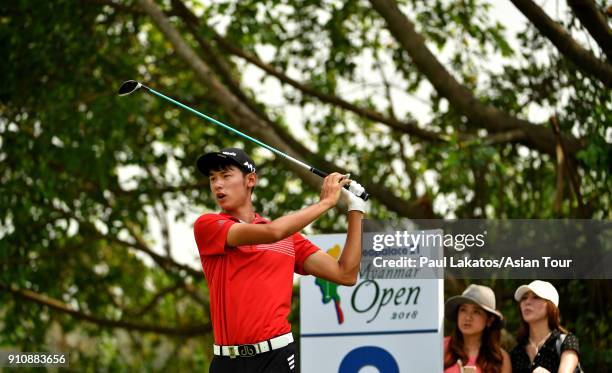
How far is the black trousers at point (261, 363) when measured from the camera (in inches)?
243

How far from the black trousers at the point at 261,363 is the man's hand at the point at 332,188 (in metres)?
0.73

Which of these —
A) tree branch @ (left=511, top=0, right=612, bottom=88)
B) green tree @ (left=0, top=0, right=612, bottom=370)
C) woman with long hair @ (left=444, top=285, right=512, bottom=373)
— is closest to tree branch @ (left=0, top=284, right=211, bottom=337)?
green tree @ (left=0, top=0, right=612, bottom=370)

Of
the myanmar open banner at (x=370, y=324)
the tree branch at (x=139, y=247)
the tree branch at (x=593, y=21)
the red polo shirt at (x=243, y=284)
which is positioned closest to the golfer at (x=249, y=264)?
the red polo shirt at (x=243, y=284)

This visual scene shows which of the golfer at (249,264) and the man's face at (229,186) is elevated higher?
the man's face at (229,186)

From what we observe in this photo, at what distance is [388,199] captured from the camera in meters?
13.0

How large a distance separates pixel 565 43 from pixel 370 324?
261 cm

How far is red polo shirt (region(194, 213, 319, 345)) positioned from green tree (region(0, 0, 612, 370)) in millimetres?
4874

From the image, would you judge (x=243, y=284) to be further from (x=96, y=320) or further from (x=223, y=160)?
(x=96, y=320)

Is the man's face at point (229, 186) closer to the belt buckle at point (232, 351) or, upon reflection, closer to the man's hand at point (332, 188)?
the man's hand at point (332, 188)

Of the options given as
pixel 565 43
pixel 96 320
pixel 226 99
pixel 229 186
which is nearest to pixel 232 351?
pixel 229 186

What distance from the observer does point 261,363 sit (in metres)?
6.18

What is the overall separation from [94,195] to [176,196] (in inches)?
54.7

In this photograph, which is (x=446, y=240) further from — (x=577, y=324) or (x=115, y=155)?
(x=115, y=155)

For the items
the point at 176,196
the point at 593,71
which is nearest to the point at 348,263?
the point at 593,71
